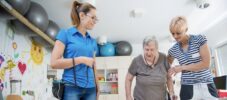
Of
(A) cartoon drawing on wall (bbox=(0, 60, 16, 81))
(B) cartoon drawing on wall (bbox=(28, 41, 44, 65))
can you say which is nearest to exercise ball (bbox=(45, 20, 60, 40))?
(B) cartoon drawing on wall (bbox=(28, 41, 44, 65))

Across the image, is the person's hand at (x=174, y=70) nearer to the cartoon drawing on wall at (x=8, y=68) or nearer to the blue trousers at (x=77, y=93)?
the blue trousers at (x=77, y=93)

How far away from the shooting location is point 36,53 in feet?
13.6

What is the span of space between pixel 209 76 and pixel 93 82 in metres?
0.85

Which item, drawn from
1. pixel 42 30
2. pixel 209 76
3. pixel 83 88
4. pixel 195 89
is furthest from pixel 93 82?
pixel 42 30

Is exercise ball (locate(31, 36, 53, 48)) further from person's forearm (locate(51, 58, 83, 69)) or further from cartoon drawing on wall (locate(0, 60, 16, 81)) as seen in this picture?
person's forearm (locate(51, 58, 83, 69))

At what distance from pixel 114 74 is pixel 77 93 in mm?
4617

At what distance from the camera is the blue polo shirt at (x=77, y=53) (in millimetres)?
1435

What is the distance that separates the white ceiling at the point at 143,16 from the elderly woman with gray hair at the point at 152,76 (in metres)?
1.85

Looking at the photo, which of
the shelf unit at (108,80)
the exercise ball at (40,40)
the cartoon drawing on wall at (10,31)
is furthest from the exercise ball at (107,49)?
the cartoon drawing on wall at (10,31)

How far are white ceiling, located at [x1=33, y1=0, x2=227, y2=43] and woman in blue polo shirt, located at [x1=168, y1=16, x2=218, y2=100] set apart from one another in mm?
2160

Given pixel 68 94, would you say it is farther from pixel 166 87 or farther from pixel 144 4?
pixel 144 4

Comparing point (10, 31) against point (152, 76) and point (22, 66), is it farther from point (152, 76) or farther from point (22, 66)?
point (152, 76)

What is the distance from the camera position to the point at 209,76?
165cm

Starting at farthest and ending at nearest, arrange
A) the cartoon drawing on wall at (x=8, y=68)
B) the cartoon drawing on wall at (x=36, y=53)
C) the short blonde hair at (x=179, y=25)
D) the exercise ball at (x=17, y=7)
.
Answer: the cartoon drawing on wall at (x=36, y=53) < the cartoon drawing on wall at (x=8, y=68) < the exercise ball at (x=17, y=7) < the short blonde hair at (x=179, y=25)
